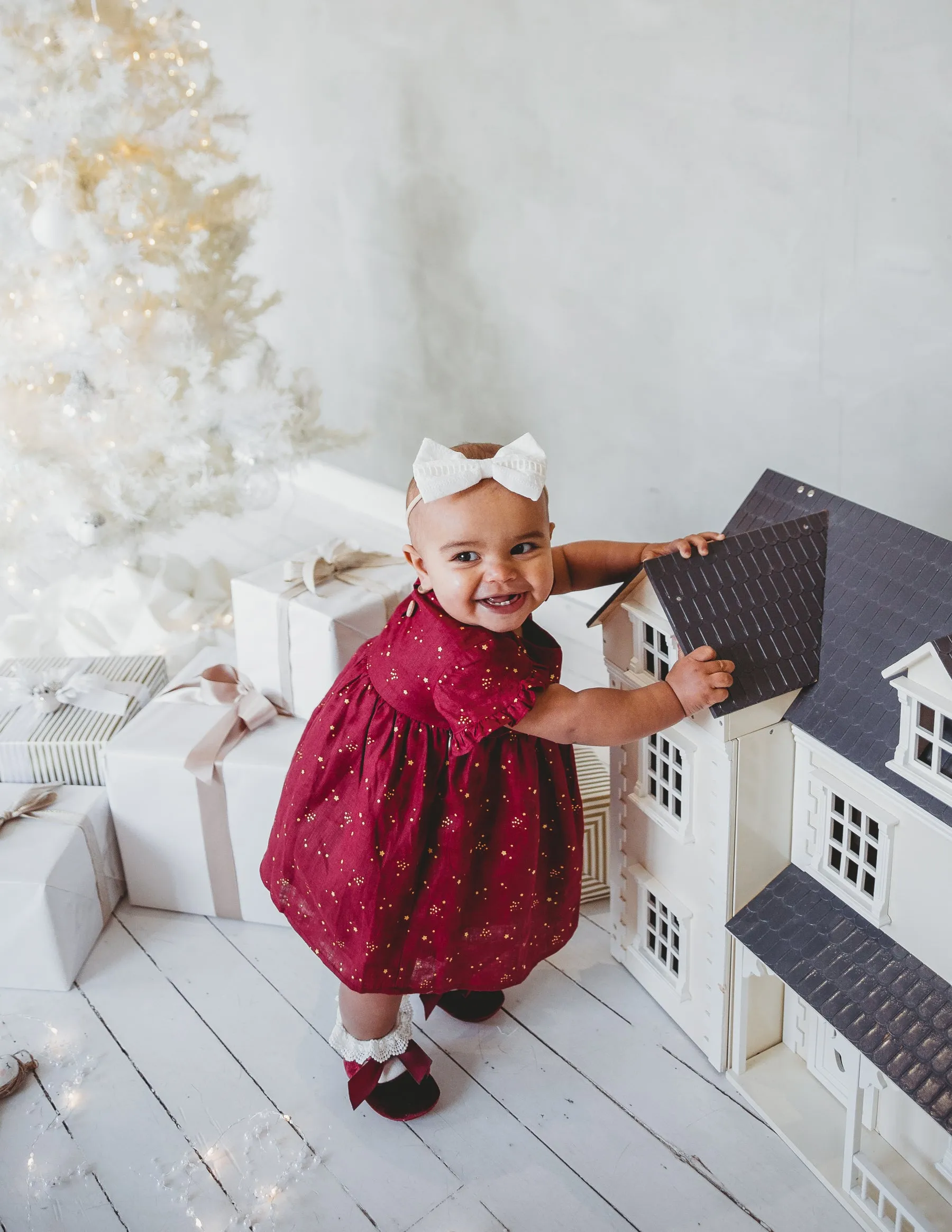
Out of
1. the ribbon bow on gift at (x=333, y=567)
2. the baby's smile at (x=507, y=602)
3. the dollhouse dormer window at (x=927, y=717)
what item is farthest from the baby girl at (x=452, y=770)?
the ribbon bow on gift at (x=333, y=567)

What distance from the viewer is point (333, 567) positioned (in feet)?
7.42

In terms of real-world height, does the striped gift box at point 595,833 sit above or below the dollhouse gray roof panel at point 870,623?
below

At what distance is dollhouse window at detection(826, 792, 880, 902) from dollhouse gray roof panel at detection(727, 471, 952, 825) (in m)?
0.10

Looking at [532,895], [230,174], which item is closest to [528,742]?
[532,895]

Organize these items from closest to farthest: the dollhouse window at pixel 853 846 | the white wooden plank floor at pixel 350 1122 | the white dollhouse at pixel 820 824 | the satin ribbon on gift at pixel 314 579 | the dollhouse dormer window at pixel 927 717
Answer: the dollhouse dormer window at pixel 927 717 < the white dollhouse at pixel 820 824 < the dollhouse window at pixel 853 846 < the white wooden plank floor at pixel 350 1122 < the satin ribbon on gift at pixel 314 579

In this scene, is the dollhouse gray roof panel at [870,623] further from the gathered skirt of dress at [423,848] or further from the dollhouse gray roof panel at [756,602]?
the gathered skirt of dress at [423,848]

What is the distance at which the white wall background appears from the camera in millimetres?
2246

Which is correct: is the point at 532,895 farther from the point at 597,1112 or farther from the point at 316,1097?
the point at 316,1097

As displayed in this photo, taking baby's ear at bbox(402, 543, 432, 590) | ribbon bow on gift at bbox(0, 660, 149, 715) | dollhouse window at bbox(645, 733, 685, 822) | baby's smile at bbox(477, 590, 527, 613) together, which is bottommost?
ribbon bow on gift at bbox(0, 660, 149, 715)

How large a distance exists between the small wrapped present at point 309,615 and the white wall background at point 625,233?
1042mm

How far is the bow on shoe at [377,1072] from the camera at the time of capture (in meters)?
1.72

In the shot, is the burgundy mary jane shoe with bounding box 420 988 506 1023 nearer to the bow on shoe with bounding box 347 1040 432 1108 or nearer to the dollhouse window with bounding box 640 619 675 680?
the bow on shoe with bounding box 347 1040 432 1108

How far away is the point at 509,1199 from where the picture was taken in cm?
159

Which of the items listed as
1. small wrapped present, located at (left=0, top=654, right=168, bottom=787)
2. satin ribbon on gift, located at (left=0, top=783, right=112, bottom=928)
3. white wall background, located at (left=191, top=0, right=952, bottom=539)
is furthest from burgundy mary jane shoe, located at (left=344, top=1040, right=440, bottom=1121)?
white wall background, located at (left=191, top=0, right=952, bottom=539)
